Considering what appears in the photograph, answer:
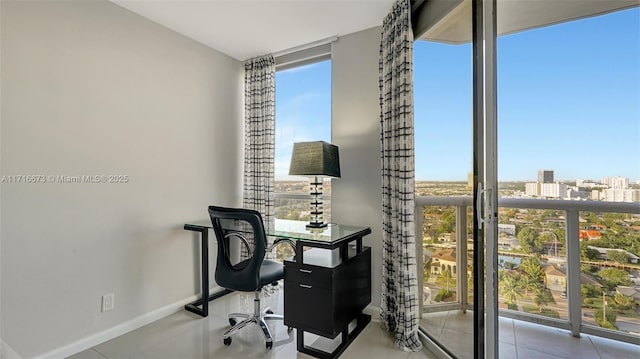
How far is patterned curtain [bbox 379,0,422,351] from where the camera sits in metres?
2.02

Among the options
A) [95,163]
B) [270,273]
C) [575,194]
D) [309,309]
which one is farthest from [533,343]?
[95,163]

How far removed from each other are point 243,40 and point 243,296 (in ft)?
8.29

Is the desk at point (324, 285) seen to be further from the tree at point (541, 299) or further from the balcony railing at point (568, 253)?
the tree at point (541, 299)

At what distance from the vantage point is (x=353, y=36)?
2.56 m

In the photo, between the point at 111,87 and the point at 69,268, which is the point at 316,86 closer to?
the point at 111,87

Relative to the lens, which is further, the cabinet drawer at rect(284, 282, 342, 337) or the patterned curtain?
the patterned curtain

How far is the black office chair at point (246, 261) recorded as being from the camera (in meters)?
1.98

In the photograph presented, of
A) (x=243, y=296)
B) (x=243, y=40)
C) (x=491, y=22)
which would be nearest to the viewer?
(x=491, y=22)

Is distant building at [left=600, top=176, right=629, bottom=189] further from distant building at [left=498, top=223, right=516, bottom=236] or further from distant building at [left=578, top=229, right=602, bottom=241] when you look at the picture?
distant building at [left=498, top=223, right=516, bottom=236]

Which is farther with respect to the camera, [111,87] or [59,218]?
[111,87]

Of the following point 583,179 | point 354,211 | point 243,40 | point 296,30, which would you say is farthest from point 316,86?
point 583,179

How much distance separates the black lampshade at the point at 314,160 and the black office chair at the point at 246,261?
54cm

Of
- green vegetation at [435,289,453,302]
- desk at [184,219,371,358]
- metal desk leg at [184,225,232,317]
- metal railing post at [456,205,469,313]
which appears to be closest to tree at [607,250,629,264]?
metal railing post at [456,205,469,313]

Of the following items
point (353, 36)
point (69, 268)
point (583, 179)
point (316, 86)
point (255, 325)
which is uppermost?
point (353, 36)
